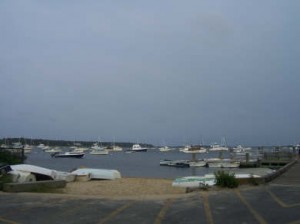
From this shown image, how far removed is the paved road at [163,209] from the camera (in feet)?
40.3

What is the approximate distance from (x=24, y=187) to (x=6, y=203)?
3662 mm

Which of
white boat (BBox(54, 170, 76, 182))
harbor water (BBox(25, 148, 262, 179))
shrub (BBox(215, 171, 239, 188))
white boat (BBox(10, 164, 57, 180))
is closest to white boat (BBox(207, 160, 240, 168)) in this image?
harbor water (BBox(25, 148, 262, 179))

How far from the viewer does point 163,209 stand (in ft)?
46.1

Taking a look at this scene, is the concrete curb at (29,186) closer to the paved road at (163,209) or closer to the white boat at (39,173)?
the paved road at (163,209)

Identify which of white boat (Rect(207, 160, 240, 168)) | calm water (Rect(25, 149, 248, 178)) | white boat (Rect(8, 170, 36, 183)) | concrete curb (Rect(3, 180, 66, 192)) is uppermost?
white boat (Rect(8, 170, 36, 183))

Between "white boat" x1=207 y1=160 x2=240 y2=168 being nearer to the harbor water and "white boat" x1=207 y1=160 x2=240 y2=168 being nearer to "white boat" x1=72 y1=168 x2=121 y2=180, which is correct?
the harbor water

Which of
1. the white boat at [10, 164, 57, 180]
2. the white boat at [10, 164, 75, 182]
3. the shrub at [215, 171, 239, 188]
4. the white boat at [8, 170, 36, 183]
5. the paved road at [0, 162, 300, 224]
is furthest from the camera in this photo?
the white boat at [10, 164, 57, 180]

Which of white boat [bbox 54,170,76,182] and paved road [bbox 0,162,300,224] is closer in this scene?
paved road [bbox 0,162,300,224]

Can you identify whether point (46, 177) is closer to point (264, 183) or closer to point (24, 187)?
point (24, 187)

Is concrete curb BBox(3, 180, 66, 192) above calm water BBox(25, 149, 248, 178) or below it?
above

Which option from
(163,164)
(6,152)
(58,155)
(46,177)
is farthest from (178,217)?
(58,155)

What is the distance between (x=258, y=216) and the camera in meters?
12.4

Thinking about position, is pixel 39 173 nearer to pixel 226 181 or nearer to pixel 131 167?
pixel 226 181

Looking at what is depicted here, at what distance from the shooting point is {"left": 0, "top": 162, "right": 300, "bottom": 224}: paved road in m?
12.3
